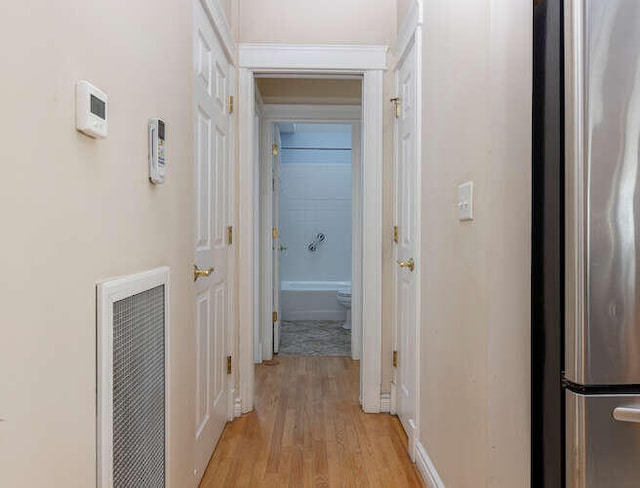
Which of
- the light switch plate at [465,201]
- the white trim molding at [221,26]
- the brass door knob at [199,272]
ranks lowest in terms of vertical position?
the brass door knob at [199,272]

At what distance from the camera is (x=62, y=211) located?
0.84 m

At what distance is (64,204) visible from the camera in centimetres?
85

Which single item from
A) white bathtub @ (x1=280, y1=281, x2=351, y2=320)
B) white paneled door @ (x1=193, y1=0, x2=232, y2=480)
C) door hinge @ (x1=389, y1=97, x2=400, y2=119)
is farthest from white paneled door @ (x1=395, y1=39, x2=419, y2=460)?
white bathtub @ (x1=280, y1=281, x2=351, y2=320)

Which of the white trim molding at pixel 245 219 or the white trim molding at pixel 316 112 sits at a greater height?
the white trim molding at pixel 316 112

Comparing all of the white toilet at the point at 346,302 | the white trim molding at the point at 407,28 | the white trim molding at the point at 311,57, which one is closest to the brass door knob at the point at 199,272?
the white trim molding at the point at 311,57

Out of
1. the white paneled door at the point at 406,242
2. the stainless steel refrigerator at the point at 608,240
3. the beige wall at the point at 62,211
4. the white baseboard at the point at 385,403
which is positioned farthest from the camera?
the white baseboard at the point at 385,403

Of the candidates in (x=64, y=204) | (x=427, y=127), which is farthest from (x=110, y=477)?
(x=427, y=127)

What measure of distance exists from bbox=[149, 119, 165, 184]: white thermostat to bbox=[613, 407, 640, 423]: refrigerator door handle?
1.30m

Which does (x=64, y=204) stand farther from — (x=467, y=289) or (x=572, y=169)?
(x=467, y=289)

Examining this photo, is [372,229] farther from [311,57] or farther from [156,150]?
[156,150]

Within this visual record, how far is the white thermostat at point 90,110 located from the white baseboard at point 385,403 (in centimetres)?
233

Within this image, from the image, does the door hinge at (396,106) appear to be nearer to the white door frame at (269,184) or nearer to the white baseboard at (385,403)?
the white door frame at (269,184)

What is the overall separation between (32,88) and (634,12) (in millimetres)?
1209

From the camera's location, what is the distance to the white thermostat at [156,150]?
1.32 m
